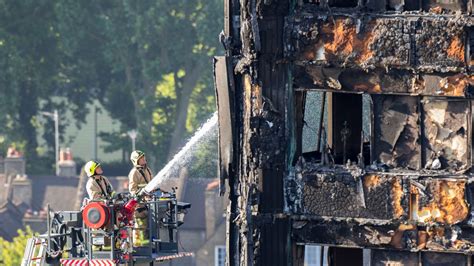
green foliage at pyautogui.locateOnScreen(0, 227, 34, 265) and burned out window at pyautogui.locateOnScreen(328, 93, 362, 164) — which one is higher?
burned out window at pyautogui.locateOnScreen(328, 93, 362, 164)

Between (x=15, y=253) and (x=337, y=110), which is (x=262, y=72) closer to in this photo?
(x=337, y=110)

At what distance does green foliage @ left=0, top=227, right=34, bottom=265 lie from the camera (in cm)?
7738

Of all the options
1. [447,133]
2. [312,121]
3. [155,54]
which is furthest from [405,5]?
[155,54]

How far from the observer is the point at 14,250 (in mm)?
78188

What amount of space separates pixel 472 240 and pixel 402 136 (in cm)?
173

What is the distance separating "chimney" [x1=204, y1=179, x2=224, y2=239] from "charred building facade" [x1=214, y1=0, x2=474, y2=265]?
5276cm

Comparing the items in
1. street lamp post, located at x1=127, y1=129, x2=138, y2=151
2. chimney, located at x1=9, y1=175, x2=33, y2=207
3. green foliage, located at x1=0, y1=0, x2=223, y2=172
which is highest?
green foliage, located at x1=0, y1=0, x2=223, y2=172

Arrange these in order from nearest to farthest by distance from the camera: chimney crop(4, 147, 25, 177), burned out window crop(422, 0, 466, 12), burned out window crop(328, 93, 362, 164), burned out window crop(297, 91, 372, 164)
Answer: burned out window crop(422, 0, 466, 12)
burned out window crop(297, 91, 372, 164)
burned out window crop(328, 93, 362, 164)
chimney crop(4, 147, 25, 177)

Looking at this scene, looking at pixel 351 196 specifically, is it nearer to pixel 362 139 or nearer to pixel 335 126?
pixel 362 139

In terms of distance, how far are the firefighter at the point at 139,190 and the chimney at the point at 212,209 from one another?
4715 cm

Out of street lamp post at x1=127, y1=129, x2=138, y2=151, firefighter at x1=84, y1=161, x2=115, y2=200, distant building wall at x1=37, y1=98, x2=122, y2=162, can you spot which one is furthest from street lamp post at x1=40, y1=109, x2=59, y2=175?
firefighter at x1=84, y1=161, x2=115, y2=200

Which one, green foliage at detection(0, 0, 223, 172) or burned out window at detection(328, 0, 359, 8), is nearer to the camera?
burned out window at detection(328, 0, 359, 8)

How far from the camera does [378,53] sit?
30.4m

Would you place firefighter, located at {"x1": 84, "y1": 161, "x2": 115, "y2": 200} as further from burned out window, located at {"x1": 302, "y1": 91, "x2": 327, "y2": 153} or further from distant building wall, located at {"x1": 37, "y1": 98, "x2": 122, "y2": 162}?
distant building wall, located at {"x1": 37, "y1": 98, "x2": 122, "y2": 162}
